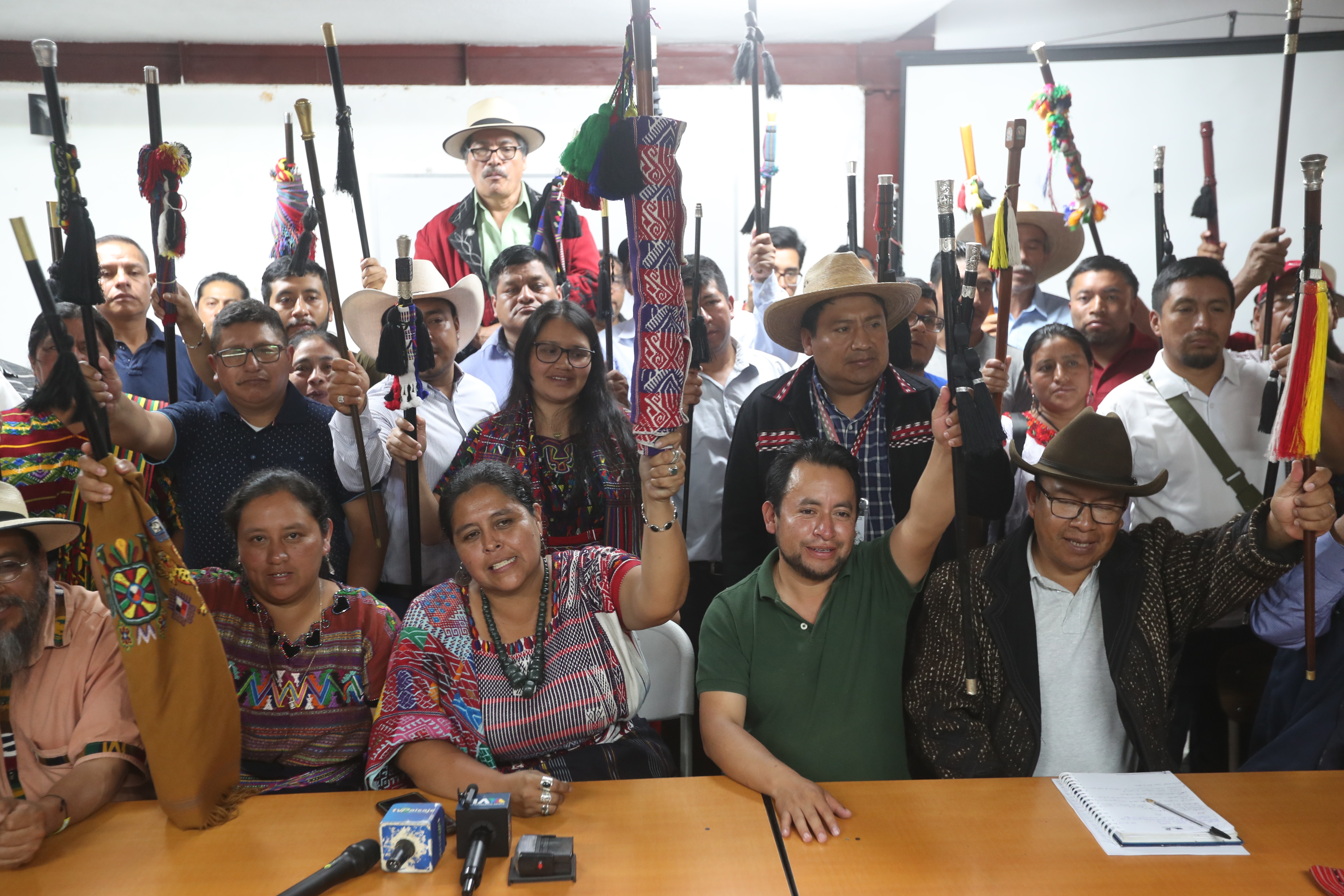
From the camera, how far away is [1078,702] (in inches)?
76.4

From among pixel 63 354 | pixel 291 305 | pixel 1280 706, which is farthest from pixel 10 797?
pixel 1280 706

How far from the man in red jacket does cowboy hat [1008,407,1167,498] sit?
81.7 inches

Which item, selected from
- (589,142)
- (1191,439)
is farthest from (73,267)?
(1191,439)

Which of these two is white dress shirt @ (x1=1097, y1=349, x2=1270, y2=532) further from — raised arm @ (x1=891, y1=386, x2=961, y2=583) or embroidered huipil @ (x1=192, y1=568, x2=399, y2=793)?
embroidered huipil @ (x1=192, y1=568, x2=399, y2=793)

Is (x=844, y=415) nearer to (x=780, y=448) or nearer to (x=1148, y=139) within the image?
(x=780, y=448)

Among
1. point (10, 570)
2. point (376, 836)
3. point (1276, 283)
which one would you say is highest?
point (1276, 283)

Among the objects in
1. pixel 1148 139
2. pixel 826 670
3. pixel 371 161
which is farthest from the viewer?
pixel 371 161

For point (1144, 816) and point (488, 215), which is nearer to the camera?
point (1144, 816)

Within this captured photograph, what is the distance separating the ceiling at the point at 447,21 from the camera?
4.82 meters

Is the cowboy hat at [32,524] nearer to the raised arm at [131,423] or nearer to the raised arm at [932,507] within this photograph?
the raised arm at [131,423]

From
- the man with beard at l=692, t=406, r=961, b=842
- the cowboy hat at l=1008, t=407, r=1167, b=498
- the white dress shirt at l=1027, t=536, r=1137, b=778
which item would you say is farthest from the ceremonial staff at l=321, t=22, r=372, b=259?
the white dress shirt at l=1027, t=536, r=1137, b=778

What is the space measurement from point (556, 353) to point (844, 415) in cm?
78

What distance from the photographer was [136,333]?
3256mm

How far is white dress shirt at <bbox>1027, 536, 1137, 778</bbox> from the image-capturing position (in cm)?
193
